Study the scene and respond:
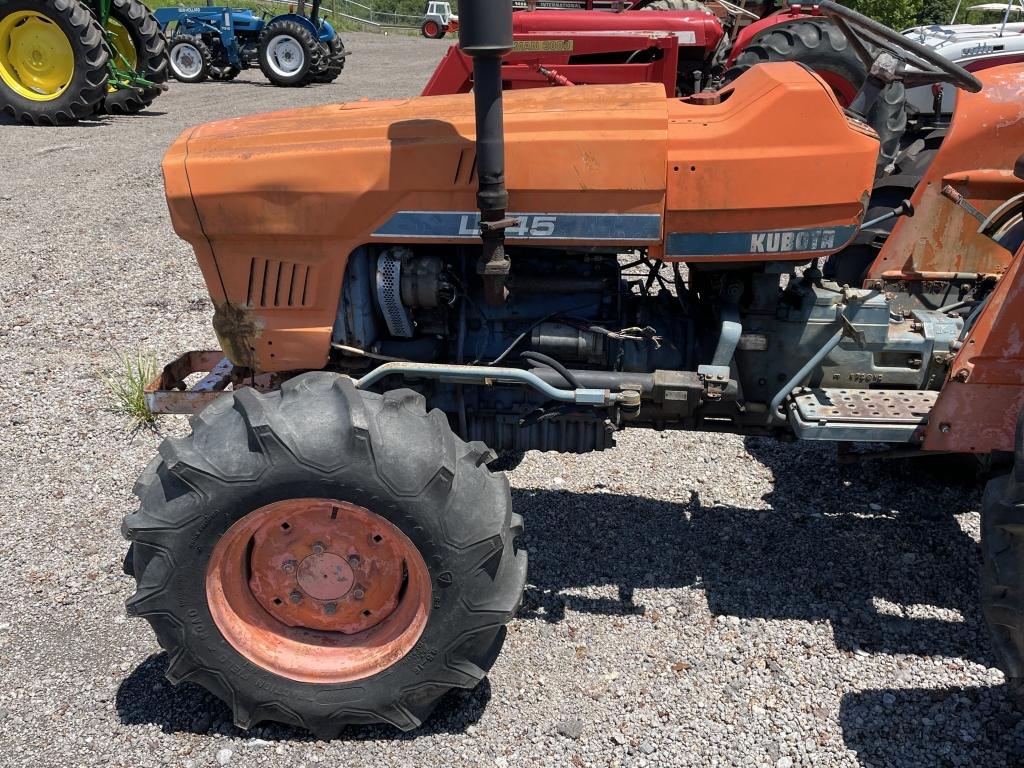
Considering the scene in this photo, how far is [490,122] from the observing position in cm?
222

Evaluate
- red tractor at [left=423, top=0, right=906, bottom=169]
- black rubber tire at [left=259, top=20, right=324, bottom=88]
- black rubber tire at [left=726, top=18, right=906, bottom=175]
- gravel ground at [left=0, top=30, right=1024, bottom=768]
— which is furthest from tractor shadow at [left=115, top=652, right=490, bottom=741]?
black rubber tire at [left=259, top=20, right=324, bottom=88]

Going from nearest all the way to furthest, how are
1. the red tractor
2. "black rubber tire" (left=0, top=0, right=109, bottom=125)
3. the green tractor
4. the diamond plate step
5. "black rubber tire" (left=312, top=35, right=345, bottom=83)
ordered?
the diamond plate step, the red tractor, "black rubber tire" (left=0, top=0, right=109, bottom=125), the green tractor, "black rubber tire" (left=312, top=35, right=345, bottom=83)

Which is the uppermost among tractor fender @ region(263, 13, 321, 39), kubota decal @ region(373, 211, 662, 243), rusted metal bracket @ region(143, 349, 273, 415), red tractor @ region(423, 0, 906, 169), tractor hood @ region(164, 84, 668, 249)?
tractor hood @ region(164, 84, 668, 249)

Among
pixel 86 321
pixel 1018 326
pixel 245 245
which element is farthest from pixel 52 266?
pixel 1018 326

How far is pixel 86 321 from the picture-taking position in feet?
17.5

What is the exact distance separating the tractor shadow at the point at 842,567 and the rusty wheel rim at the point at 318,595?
2.19 feet

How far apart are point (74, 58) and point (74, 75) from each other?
200 millimetres

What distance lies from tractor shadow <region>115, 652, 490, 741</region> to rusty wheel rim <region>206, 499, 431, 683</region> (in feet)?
0.69

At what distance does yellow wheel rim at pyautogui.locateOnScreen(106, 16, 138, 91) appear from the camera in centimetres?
1130

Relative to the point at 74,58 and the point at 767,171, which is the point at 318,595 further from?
the point at 74,58

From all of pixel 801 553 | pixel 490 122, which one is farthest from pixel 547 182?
pixel 801 553

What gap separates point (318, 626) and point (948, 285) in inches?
114

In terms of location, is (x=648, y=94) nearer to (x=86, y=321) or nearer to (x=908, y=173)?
(x=908, y=173)

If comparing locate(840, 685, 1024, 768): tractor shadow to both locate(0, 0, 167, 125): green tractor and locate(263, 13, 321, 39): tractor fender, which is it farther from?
locate(263, 13, 321, 39): tractor fender
